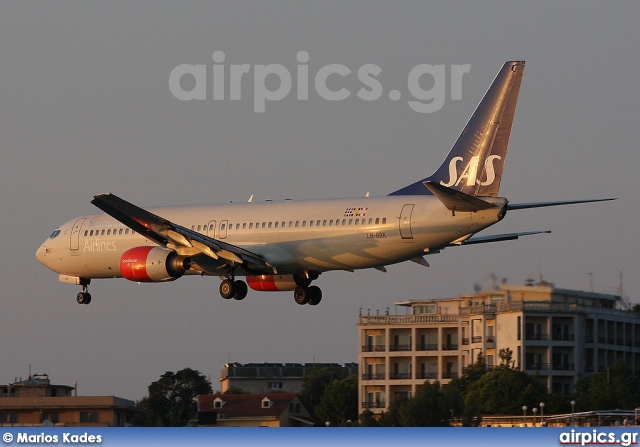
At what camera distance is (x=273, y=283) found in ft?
199

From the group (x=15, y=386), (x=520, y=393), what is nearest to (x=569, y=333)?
(x=520, y=393)

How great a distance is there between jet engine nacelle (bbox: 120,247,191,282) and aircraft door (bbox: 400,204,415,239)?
943cm

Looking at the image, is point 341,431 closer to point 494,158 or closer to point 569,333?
point 494,158

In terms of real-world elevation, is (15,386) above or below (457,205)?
below

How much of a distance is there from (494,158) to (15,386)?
1592 inches

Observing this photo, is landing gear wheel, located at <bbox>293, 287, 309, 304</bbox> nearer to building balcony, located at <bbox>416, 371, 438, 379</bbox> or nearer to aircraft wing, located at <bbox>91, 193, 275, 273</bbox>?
aircraft wing, located at <bbox>91, 193, 275, 273</bbox>

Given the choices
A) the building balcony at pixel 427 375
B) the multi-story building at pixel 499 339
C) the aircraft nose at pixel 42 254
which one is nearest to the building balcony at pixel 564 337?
the multi-story building at pixel 499 339

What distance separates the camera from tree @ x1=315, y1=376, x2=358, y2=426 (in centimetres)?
10733

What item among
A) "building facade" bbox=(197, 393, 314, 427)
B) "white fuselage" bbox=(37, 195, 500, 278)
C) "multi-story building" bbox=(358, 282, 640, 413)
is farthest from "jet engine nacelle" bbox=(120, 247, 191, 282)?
"multi-story building" bbox=(358, 282, 640, 413)

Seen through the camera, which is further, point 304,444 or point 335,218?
point 335,218

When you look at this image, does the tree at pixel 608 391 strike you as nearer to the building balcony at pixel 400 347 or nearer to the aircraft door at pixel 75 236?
the building balcony at pixel 400 347

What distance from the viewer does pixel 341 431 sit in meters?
29.1

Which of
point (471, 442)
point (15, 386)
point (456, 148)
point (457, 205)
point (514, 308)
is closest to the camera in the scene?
point (471, 442)

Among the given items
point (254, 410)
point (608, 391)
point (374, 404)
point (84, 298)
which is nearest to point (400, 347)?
point (374, 404)
